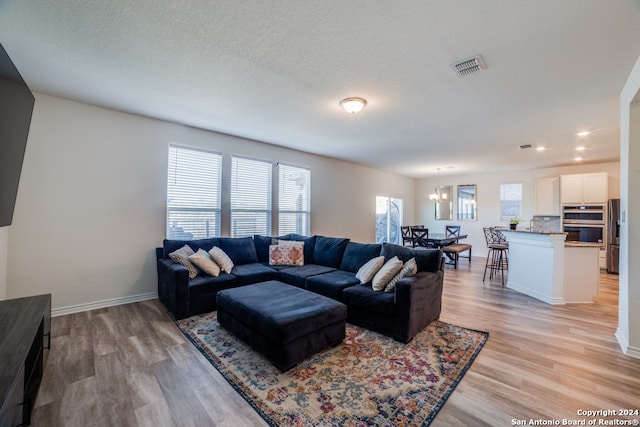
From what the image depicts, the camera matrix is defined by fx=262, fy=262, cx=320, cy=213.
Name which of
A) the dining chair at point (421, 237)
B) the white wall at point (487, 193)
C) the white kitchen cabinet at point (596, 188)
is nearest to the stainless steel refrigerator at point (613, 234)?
the white kitchen cabinet at point (596, 188)

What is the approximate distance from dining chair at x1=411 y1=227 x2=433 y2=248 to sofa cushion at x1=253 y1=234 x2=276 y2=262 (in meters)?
3.48

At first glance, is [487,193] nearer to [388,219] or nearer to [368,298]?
[388,219]

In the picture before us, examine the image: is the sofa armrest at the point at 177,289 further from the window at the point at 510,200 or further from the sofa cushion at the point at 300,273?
the window at the point at 510,200

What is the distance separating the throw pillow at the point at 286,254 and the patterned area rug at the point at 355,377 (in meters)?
1.59

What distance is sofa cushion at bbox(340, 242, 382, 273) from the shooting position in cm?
374

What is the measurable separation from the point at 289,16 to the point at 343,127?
243 centimetres

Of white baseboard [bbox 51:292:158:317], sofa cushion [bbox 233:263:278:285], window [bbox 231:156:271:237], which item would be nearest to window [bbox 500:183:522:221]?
window [bbox 231:156:271:237]

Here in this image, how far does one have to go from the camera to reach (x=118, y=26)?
200 centimetres

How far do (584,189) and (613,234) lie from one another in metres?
1.16

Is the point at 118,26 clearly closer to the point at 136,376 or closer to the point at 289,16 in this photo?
the point at 289,16

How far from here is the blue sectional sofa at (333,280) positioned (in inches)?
106

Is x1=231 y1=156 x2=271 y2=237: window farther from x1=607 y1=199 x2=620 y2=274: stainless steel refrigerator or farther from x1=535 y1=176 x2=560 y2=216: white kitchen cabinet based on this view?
x1=607 y1=199 x2=620 y2=274: stainless steel refrigerator

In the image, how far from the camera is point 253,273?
375 cm

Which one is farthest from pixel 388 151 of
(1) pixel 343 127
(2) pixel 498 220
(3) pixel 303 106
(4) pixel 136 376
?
(4) pixel 136 376
